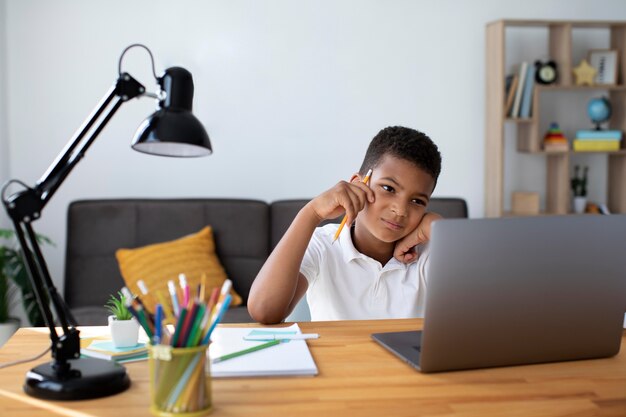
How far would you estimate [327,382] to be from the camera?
108cm

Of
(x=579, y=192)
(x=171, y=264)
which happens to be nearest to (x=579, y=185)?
(x=579, y=192)

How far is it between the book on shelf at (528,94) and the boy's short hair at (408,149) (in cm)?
212

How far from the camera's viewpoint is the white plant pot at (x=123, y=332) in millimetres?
1275

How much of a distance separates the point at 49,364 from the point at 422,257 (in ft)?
3.15

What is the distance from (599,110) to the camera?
3795 mm

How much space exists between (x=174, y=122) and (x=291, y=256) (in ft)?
1.80

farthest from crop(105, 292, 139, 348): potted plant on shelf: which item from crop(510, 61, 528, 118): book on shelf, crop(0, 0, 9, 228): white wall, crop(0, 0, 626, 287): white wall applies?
crop(510, 61, 528, 118): book on shelf

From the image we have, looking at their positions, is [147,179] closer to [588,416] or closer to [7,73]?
[7,73]

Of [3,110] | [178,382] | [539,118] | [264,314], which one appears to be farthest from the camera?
[539,118]

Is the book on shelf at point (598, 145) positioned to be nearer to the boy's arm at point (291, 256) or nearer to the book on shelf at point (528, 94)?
the book on shelf at point (528, 94)

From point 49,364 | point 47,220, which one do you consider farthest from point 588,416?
point 47,220

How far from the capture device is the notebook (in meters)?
1.11

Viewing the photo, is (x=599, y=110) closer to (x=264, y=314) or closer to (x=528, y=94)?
(x=528, y=94)

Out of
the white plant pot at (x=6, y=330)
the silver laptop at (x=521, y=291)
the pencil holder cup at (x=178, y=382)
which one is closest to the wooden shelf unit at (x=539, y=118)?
the white plant pot at (x=6, y=330)
